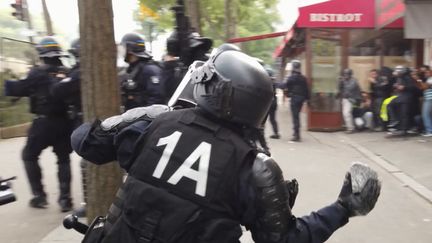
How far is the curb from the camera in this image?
602 centimetres

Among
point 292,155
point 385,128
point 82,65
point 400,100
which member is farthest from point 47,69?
point 385,128

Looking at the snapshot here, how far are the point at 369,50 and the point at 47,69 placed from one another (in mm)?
12128

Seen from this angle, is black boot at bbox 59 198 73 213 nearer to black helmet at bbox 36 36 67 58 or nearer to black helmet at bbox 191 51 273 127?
black helmet at bbox 36 36 67 58

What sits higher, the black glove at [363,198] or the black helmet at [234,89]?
the black helmet at [234,89]

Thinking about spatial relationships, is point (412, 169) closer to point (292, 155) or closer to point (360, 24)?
point (292, 155)

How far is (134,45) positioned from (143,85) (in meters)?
0.41

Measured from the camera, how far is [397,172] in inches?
287

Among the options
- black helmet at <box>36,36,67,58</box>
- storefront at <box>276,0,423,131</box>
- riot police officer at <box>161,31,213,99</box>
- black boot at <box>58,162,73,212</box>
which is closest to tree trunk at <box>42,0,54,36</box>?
storefront at <box>276,0,423,131</box>

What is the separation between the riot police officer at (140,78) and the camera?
15.6ft

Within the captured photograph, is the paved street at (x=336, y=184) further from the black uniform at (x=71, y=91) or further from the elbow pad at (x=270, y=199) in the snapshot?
the elbow pad at (x=270, y=199)

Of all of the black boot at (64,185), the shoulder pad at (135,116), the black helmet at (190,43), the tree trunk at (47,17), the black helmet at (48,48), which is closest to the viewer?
the shoulder pad at (135,116)

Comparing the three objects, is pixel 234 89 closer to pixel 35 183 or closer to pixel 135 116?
pixel 135 116

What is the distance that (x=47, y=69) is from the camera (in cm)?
497

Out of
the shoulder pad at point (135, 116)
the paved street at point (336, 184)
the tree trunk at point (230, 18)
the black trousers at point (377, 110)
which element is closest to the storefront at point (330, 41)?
the paved street at point (336, 184)
